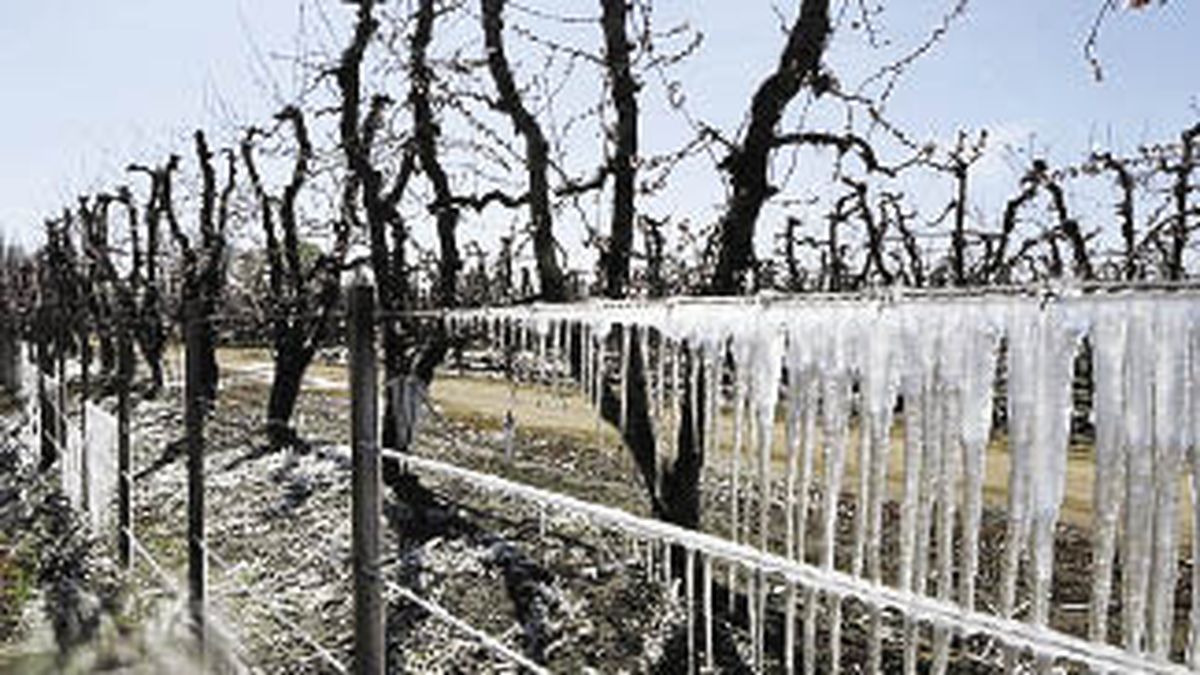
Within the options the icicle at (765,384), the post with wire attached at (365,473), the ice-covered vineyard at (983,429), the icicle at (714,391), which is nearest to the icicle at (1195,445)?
the ice-covered vineyard at (983,429)

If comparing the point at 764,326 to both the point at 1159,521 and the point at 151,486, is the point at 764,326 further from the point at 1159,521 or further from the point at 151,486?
the point at 151,486

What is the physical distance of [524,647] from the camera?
612cm

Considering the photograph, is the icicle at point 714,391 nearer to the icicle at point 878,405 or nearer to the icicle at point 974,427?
the icicle at point 878,405

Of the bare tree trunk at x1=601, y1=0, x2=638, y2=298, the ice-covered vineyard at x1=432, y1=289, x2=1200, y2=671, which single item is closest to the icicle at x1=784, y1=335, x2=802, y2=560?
the ice-covered vineyard at x1=432, y1=289, x2=1200, y2=671

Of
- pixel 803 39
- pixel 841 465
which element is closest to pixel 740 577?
pixel 803 39

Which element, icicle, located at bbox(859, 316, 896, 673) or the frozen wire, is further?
the frozen wire

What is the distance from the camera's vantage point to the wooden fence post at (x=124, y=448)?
263 inches

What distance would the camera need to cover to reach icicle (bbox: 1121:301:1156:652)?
128cm

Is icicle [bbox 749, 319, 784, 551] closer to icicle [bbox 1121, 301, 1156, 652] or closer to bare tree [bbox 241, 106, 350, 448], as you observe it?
icicle [bbox 1121, 301, 1156, 652]

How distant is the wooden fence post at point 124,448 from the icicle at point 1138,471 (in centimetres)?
631

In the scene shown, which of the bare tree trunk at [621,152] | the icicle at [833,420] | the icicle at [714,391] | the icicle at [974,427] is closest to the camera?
the icicle at [974,427]

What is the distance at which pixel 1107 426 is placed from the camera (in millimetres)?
1345

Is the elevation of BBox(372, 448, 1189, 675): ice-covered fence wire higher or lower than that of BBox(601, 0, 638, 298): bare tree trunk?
lower

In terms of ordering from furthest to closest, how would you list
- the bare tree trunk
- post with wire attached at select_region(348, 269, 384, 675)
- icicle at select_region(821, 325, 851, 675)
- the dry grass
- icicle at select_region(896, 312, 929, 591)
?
the dry grass, the bare tree trunk, post with wire attached at select_region(348, 269, 384, 675), icicle at select_region(821, 325, 851, 675), icicle at select_region(896, 312, 929, 591)
